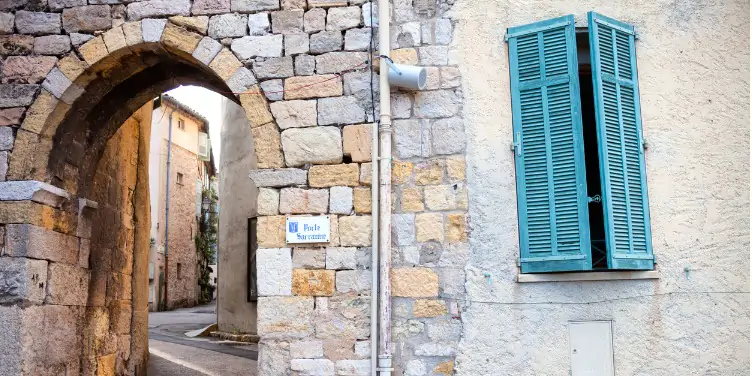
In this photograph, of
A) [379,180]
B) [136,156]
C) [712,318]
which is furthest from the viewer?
[136,156]

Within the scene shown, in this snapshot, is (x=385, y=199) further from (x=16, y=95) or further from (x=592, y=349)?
(x=16, y=95)

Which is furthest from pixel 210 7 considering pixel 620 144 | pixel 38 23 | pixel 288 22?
pixel 620 144

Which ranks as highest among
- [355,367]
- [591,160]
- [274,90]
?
[274,90]

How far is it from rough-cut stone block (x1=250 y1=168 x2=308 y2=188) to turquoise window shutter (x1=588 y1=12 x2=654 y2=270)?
209 cm

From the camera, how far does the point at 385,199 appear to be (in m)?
5.20

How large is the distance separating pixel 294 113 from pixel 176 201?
61.2 feet

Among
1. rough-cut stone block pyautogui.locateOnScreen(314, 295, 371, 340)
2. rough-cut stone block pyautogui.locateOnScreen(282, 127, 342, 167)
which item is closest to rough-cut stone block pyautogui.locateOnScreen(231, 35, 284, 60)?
rough-cut stone block pyautogui.locateOnScreen(282, 127, 342, 167)

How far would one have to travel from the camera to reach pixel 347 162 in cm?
541

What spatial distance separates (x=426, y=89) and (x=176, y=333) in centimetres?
922

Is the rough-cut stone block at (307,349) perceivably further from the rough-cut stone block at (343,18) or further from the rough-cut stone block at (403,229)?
the rough-cut stone block at (343,18)

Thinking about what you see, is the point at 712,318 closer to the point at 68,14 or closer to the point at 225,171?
the point at 68,14

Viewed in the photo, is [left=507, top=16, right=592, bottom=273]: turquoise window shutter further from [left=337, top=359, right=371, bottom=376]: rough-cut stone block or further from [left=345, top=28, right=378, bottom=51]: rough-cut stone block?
[left=337, top=359, right=371, bottom=376]: rough-cut stone block

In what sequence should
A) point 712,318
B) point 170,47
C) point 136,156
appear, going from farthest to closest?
point 136,156
point 170,47
point 712,318

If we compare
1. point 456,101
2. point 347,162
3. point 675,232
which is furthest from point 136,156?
point 675,232
